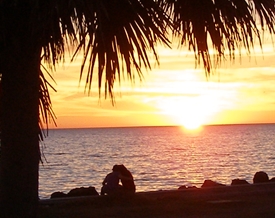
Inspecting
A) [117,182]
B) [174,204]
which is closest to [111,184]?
[117,182]

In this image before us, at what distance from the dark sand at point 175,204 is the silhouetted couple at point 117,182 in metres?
0.69

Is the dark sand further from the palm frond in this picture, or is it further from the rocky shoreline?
the palm frond

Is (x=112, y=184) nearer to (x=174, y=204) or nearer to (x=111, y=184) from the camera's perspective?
(x=111, y=184)

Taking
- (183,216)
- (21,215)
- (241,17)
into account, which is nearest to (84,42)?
(241,17)

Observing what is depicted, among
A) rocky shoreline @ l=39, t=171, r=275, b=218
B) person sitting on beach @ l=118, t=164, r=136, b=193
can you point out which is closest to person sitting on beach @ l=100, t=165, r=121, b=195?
person sitting on beach @ l=118, t=164, r=136, b=193

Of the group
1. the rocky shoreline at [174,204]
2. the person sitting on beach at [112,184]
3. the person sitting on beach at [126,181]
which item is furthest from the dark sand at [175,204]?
the person sitting on beach at [126,181]

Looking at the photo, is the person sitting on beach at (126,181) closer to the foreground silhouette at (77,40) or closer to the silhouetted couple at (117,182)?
the silhouetted couple at (117,182)

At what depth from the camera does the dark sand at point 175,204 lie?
8648mm

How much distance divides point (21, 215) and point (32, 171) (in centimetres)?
54

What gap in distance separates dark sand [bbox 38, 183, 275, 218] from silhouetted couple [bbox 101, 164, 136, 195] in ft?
2.27

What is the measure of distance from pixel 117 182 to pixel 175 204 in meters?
1.85

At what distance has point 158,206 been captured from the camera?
9.27 metres

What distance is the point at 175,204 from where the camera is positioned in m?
9.41

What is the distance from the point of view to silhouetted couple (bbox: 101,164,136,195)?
35.2 ft
